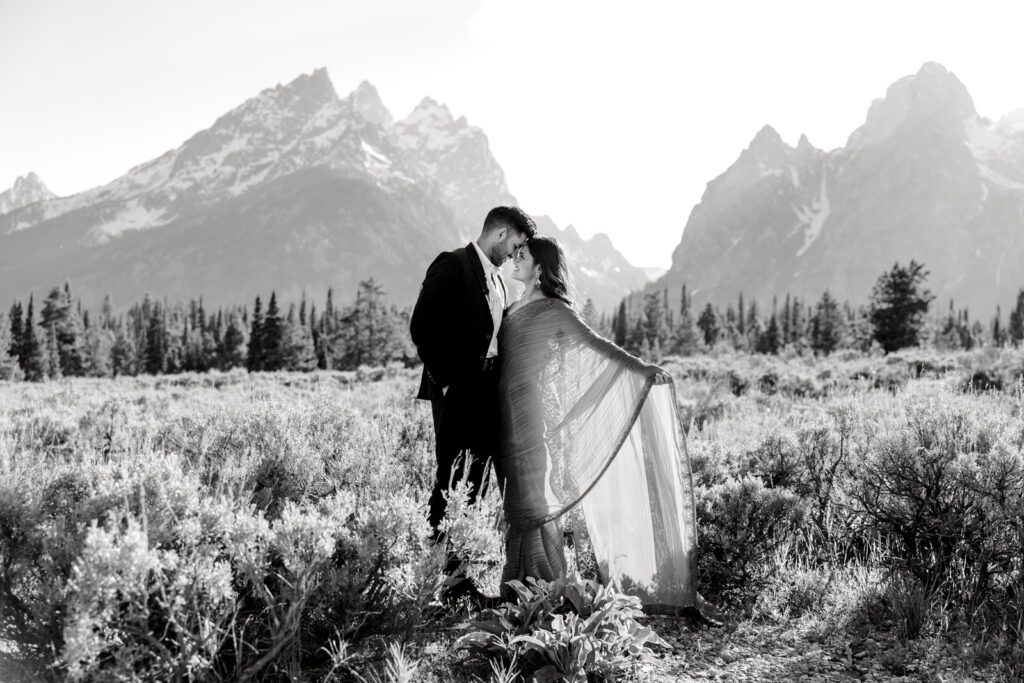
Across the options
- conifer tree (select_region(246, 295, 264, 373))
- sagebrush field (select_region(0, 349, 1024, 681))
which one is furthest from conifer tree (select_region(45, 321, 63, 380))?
sagebrush field (select_region(0, 349, 1024, 681))

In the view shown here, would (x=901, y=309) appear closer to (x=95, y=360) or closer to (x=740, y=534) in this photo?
(x=740, y=534)

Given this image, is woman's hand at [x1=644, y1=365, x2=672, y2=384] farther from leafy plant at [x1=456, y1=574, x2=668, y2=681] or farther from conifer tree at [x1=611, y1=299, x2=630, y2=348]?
conifer tree at [x1=611, y1=299, x2=630, y2=348]

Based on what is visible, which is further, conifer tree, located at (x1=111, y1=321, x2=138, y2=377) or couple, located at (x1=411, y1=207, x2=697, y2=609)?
conifer tree, located at (x1=111, y1=321, x2=138, y2=377)

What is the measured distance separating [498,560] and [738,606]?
1675 mm

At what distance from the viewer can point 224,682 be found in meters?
2.84

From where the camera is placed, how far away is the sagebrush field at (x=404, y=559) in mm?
2684

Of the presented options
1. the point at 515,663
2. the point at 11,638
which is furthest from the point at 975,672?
the point at 11,638

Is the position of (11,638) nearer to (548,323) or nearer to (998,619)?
(548,323)

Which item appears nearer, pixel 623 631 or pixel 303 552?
pixel 303 552

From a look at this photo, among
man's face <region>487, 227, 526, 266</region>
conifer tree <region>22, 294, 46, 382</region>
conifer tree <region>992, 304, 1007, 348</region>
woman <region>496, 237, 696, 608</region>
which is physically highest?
conifer tree <region>22, 294, 46, 382</region>

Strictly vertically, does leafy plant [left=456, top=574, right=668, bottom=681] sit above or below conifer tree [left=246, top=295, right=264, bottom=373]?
below

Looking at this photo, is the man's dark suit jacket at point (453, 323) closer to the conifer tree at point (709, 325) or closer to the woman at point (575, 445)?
the woman at point (575, 445)

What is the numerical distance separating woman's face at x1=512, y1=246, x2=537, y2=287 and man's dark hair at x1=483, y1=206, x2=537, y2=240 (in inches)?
5.2

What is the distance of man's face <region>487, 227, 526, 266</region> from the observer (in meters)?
4.24
